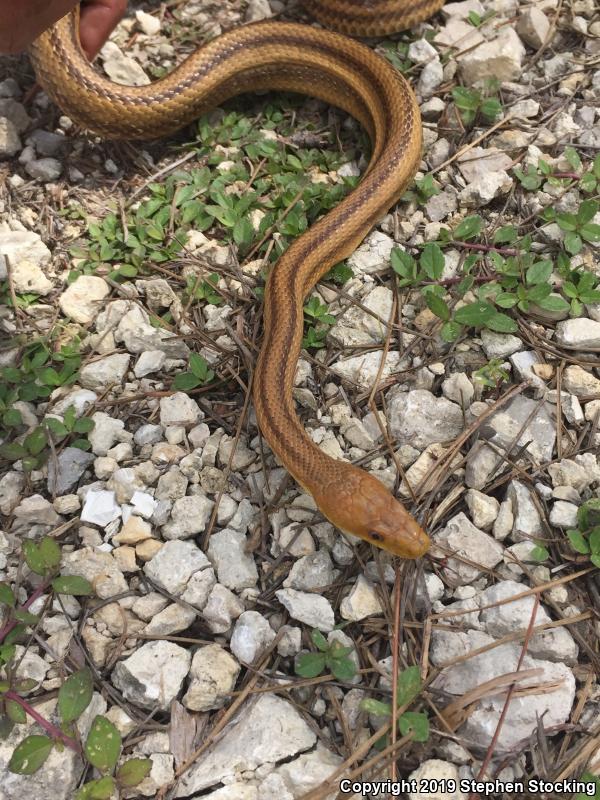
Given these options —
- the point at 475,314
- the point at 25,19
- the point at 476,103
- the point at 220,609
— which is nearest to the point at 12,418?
the point at 220,609

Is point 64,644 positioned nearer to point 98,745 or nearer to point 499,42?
point 98,745

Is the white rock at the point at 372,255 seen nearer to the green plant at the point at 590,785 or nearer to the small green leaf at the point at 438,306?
the small green leaf at the point at 438,306

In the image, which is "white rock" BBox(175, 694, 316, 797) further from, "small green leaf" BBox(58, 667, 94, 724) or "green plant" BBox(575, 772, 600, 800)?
"green plant" BBox(575, 772, 600, 800)

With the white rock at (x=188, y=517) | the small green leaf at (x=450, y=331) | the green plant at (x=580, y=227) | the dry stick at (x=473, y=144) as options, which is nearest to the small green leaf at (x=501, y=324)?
the small green leaf at (x=450, y=331)

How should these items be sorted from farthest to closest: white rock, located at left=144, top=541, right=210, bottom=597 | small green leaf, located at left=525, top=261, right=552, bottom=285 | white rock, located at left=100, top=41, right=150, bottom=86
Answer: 1. white rock, located at left=100, top=41, right=150, bottom=86
2. small green leaf, located at left=525, top=261, right=552, bottom=285
3. white rock, located at left=144, top=541, right=210, bottom=597

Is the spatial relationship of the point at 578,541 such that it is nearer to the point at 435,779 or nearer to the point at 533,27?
the point at 435,779

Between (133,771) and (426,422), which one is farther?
(426,422)

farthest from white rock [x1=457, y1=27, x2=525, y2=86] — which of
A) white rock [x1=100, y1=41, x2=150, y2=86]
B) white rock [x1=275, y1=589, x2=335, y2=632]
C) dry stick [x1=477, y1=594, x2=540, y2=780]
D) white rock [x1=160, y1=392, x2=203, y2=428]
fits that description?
white rock [x1=275, y1=589, x2=335, y2=632]
